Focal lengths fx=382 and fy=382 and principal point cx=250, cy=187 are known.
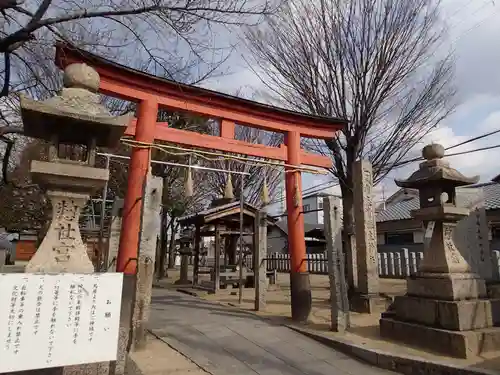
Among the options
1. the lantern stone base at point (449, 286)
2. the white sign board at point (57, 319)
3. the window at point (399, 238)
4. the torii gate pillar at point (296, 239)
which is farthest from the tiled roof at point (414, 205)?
the white sign board at point (57, 319)

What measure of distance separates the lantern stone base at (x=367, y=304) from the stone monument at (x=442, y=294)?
2.20 metres

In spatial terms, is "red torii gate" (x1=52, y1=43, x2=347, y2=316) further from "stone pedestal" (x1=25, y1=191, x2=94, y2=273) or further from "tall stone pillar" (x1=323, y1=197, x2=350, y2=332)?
"stone pedestal" (x1=25, y1=191, x2=94, y2=273)

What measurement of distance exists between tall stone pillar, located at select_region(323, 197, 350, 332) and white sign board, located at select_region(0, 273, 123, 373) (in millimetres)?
4953

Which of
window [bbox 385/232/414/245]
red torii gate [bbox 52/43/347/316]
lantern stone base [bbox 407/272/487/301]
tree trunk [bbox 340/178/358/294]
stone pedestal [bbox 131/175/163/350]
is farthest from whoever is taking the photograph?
window [bbox 385/232/414/245]

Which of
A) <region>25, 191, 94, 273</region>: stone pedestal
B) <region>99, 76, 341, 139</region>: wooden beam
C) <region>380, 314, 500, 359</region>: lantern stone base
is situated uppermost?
<region>99, 76, 341, 139</region>: wooden beam

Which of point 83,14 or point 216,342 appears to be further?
point 216,342

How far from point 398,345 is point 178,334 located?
155 inches

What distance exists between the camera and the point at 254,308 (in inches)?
387

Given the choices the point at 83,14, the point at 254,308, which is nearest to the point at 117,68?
the point at 83,14

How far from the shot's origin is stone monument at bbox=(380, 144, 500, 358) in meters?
5.89

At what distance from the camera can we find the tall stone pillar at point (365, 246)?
952 cm

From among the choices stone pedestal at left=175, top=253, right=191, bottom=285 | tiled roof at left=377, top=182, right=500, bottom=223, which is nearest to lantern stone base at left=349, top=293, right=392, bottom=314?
stone pedestal at left=175, top=253, right=191, bottom=285

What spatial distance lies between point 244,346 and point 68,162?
13.8 feet

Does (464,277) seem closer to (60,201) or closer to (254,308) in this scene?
(254,308)
